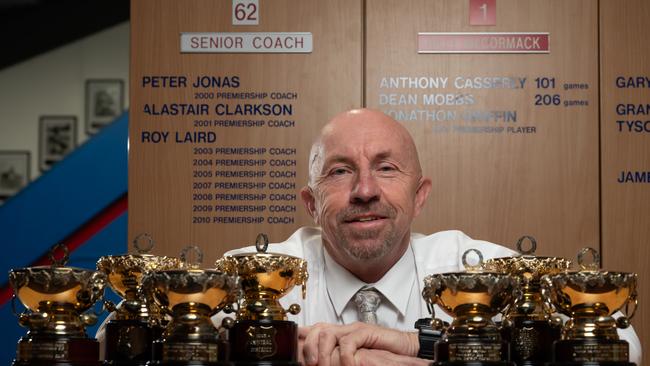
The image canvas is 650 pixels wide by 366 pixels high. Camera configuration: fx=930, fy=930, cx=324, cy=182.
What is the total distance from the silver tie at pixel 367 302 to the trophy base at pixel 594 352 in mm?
925

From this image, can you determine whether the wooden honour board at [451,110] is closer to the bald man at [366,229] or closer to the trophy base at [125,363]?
the bald man at [366,229]

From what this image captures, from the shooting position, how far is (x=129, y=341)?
150 cm

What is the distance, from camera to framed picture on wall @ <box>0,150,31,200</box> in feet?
20.4

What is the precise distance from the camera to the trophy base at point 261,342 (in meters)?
1.35

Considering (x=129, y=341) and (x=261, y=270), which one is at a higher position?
(x=261, y=270)

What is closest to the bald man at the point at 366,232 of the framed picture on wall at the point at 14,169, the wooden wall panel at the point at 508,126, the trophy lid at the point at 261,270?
the wooden wall panel at the point at 508,126

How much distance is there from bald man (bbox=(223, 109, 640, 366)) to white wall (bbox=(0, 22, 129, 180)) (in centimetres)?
400

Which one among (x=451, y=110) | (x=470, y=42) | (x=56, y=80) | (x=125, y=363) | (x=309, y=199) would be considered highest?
(x=56, y=80)

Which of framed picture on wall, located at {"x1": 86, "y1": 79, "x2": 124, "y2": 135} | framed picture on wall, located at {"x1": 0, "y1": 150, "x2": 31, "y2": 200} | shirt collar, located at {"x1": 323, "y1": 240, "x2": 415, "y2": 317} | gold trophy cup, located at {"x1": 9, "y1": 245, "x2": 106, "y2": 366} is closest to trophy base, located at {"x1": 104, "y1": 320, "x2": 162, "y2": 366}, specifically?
gold trophy cup, located at {"x1": 9, "y1": 245, "x2": 106, "y2": 366}

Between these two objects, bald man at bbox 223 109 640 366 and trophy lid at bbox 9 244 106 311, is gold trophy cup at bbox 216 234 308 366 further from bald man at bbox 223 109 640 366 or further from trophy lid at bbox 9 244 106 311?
bald man at bbox 223 109 640 366

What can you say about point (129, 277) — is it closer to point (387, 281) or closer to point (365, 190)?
point (365, 190)

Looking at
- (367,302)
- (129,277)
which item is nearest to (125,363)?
(129,277)

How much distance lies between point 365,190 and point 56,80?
14.6ft

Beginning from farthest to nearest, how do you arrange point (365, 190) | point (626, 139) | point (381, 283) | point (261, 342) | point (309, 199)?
1. point (626, 139)
2. point (309, 199)
3. point (381, 283)
4. point (365, 190)
5. point (261, 342)
